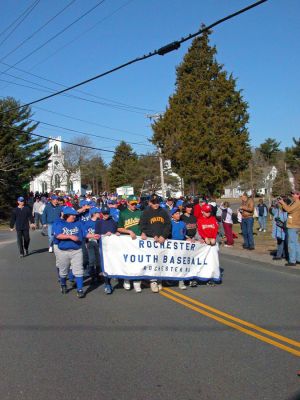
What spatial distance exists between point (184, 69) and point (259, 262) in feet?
97.1

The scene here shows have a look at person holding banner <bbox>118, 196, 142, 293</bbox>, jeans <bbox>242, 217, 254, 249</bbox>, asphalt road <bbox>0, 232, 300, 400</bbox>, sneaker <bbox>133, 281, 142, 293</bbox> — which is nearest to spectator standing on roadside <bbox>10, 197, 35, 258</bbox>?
asphalt road <bbox>0, 232, 300, 400</bbox>

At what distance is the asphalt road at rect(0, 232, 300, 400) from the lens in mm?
4559

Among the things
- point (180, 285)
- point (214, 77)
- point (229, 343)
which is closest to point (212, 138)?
point (214, 77)

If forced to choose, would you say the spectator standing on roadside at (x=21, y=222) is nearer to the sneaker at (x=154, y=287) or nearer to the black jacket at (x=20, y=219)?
the black jacket at (x=20, y=219)

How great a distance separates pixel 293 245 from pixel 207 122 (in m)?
26.4

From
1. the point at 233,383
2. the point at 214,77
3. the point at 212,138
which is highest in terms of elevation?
the point at 214,77

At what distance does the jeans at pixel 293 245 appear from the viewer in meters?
12.1

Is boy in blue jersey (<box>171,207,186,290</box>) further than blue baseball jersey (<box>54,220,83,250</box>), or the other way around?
boy in blue jersey (<box>171,207,186,290</box>)

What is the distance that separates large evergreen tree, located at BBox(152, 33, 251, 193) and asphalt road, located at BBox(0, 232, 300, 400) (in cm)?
2878

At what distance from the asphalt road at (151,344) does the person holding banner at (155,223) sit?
3.51 ft

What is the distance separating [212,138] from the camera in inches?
1486

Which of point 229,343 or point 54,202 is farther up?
point 54,202

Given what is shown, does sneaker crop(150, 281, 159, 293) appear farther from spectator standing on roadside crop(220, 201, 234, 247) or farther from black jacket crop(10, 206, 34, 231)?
spectator standing on roadside crop(220, 201, 234, 247)

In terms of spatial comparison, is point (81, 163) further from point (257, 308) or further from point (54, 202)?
point (257, 308)
